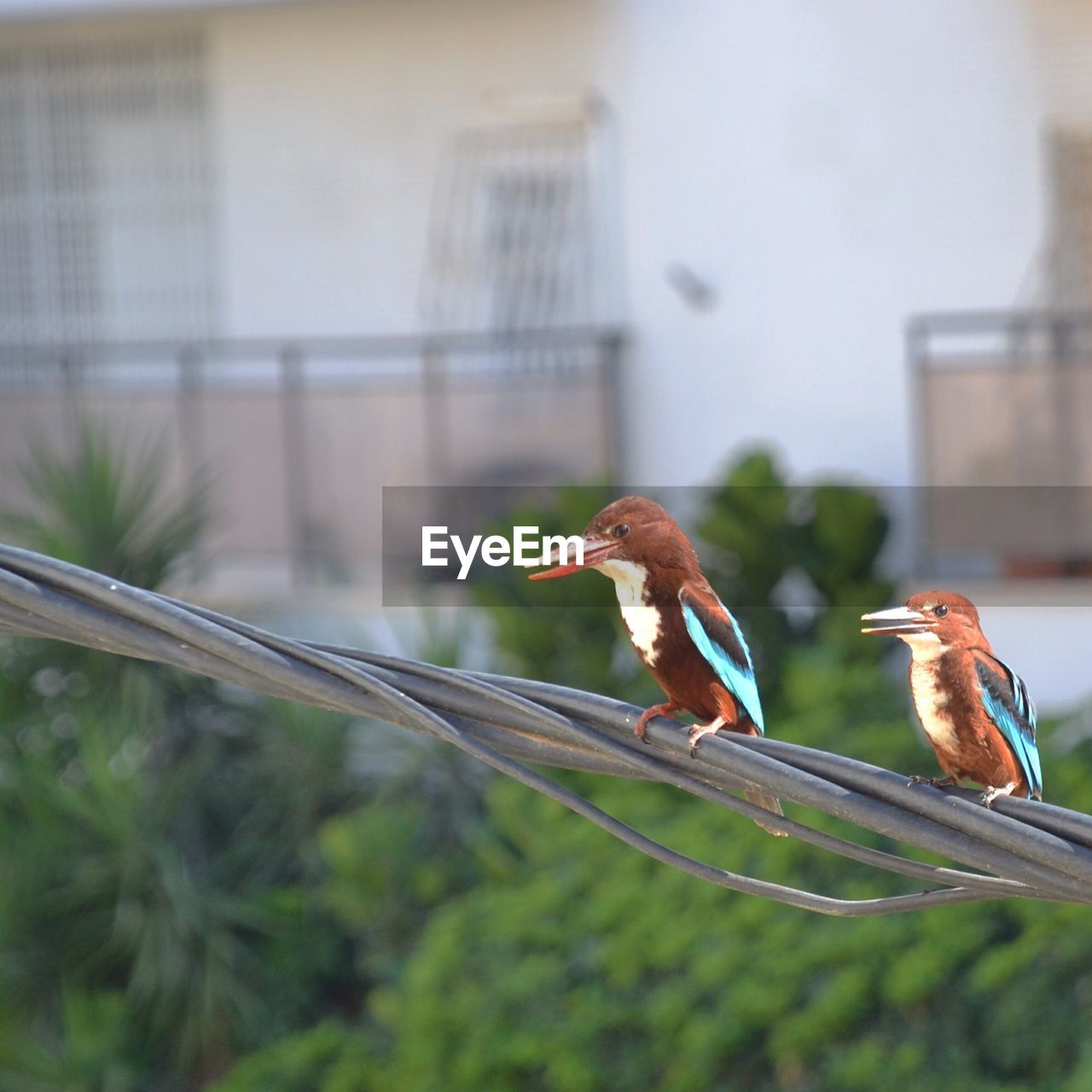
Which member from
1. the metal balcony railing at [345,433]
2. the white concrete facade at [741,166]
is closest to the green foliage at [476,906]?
the metal balcony railing at [345,433]

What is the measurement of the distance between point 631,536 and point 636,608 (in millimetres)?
91

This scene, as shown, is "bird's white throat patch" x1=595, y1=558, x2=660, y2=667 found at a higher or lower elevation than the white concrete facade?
lower

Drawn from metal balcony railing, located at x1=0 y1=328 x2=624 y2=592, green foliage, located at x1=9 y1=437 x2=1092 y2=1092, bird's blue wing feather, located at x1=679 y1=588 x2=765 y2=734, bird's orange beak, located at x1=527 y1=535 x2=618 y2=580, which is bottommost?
green foliage, located at x1=9 y1=437 x2=1092 y2=1092

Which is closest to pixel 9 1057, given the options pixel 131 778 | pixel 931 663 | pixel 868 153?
pixel 131 778

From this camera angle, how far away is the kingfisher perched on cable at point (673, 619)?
140 cm

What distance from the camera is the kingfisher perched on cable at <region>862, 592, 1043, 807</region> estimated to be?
142 centimetres

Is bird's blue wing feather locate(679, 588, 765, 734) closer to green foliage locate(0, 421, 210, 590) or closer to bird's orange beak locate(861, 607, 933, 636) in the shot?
bird's orange beak locate(861, 607, 933, 636)

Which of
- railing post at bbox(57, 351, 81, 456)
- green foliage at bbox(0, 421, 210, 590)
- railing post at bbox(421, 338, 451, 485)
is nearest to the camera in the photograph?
green foliage at bbox(0, 421, 210, 590)

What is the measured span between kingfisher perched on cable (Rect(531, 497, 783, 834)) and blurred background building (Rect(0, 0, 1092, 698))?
5.71 m

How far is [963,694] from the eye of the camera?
1441 millimetres

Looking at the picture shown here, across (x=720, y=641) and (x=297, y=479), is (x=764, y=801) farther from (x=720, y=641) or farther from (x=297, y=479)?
(x=297, y=479)

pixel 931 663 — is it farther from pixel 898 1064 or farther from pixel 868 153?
pixel 868 153

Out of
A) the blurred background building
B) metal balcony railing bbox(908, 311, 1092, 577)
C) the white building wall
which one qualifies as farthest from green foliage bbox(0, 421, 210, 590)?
metal balcony railing bbox(908, 311, 1092, 577)

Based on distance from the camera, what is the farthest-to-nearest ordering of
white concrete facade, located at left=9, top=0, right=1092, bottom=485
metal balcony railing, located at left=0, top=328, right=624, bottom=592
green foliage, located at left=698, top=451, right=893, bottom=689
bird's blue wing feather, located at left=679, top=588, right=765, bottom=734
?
1. white concrete facade, located at left=9, top=0, right=1092, bottom=485
2. metal balcony railing, located at left=0, top=328, right=624, bottom=592
3. green foliage, located at left=698, top=451, right=893, bottom=689
4. bird's blue wing feather, located at left=679, top=588, right=765, bottom=734
